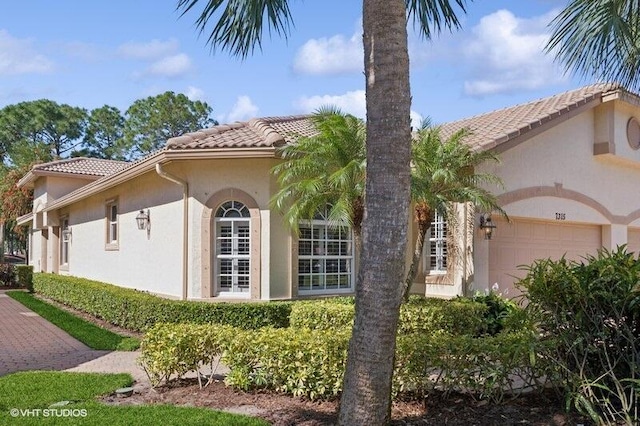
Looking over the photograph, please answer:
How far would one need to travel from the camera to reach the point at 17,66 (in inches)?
661

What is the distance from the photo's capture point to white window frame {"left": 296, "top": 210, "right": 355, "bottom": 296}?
40.4 feet

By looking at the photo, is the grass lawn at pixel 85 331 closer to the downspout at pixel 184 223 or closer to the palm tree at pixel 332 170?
the downspout at pixel 184 223

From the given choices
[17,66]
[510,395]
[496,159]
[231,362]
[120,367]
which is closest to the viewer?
[510,395]

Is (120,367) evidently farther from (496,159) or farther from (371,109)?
(496,159)

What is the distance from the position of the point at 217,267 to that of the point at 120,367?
3.68 meters

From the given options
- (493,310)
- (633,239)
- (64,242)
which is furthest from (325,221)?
(64,242)

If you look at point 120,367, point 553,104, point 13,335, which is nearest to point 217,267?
point 120,367

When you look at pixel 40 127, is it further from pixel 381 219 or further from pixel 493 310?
pixel 381 219

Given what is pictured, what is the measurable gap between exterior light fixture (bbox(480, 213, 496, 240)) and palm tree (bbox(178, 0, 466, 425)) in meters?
7.84

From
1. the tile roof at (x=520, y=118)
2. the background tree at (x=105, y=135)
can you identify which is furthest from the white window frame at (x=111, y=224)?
the background tree at (x=105, y=135)

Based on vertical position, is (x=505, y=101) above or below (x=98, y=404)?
above

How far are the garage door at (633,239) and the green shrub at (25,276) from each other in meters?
22.5

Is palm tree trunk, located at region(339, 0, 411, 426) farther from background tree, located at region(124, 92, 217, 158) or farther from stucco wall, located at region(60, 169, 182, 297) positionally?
background tree, located at region(124, 92, 217, 158)

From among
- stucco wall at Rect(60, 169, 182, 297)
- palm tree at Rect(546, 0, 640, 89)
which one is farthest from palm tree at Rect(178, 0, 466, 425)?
stucco wall at Rect(60, 169, 182, 297)
